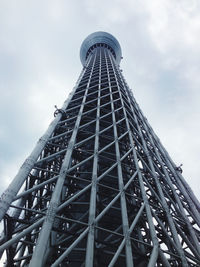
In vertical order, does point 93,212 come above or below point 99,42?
below

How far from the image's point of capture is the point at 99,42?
52.4m

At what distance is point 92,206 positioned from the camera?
836cm

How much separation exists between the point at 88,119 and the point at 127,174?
19.0ft

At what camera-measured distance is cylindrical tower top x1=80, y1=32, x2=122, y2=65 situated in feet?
172

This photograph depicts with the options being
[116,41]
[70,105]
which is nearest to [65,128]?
[70,105]

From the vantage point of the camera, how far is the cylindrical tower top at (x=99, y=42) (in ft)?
172

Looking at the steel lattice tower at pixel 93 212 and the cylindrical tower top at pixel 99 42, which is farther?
the cylindrical tower top at pixel 99 42

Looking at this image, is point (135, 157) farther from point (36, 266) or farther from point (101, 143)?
point (36, 266)

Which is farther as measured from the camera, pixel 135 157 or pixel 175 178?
pixel 175 178

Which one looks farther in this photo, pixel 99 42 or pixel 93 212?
pixel 99 42

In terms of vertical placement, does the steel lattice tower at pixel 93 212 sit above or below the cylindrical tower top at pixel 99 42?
below

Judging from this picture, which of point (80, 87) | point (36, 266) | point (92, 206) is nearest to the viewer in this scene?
point (36, 266)

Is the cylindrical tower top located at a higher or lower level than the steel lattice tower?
higher

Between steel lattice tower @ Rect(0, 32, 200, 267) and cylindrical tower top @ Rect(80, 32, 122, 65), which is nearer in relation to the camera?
steel lattice tower @ Rect(0, 32, 200, 267)
